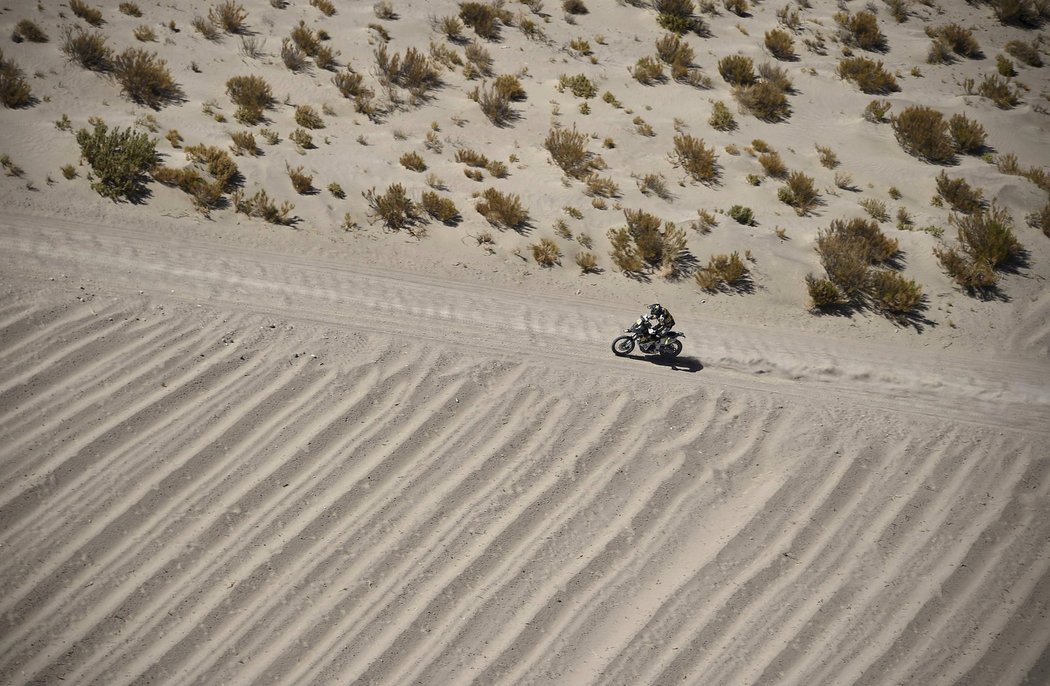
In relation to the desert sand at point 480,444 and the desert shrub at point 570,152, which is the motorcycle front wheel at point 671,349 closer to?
the desert sand at point 480,444

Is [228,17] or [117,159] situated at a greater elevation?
[228,17]

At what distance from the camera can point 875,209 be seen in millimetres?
13180

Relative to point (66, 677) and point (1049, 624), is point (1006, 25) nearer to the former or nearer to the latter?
point (1049, 624)

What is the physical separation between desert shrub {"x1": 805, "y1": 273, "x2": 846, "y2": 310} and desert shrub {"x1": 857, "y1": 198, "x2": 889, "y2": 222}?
9.82 ft

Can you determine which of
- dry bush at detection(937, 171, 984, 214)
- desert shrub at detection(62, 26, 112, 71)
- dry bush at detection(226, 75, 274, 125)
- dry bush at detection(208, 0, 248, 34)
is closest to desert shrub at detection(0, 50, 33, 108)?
desert shrub at detection(62, 26, 112, 71)

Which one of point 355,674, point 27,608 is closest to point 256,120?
point 27,608

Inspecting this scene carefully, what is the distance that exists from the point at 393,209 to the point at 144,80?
685cm

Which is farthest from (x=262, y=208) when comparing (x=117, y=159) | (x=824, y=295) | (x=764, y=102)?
(x=764, y=102)

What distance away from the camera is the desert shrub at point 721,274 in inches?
Result: 444

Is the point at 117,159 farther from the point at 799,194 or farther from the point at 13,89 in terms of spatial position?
the point at 799,194

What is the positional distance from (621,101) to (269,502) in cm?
1288

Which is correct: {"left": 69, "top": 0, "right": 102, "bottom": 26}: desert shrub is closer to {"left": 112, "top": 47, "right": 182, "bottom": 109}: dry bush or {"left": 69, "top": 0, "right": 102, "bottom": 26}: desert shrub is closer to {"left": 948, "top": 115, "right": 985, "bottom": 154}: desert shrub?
{"left": 112, "top": 47, "right": 182, "bottom": 109}: dry bush

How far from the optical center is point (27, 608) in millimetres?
6129

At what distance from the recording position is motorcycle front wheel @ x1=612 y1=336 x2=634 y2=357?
945 centimetres
